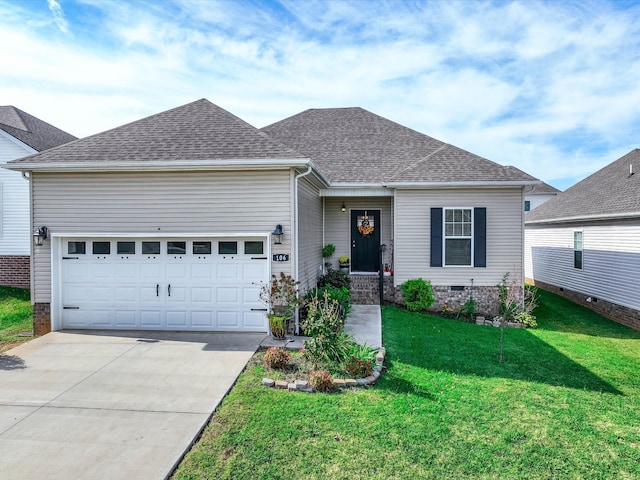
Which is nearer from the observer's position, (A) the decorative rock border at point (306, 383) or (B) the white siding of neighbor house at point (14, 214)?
(A) the decorative rock border at point (306, 383)

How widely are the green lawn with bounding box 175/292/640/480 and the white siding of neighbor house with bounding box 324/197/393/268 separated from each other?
5591 millimetres

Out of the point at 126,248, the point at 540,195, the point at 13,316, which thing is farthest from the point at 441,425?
the point at 540,195

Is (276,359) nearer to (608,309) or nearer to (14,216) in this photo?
(608,309)

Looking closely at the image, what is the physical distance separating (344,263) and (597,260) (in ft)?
27.9

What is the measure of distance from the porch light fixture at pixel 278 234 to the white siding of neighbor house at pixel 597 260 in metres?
10.2

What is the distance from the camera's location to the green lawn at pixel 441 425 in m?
3.84

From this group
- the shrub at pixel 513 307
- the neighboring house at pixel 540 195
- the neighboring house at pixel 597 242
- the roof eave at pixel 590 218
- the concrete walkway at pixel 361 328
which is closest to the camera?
the concrete walkway at pixel 361 328

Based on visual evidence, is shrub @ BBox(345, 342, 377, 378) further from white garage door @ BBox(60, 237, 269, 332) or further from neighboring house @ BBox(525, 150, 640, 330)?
neighboring house @ BBox(525, 150, 640, 330)

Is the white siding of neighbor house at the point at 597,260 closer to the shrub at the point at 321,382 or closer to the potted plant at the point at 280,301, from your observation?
the potted plant at the point at 280,301

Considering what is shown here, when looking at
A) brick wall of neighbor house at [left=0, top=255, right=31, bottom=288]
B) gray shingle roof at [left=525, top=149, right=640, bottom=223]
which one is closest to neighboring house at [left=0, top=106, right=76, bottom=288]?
brick wall of neighbor house at [left=0, top=255, right=31, bottom=288]

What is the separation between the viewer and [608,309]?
12.3m

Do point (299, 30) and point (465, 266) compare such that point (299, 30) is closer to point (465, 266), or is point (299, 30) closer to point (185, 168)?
point (185, 168)

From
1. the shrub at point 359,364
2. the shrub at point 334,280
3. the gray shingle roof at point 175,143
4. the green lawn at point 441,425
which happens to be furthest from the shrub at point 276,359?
the shrub at point 334,280

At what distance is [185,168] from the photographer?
8.09 metres
